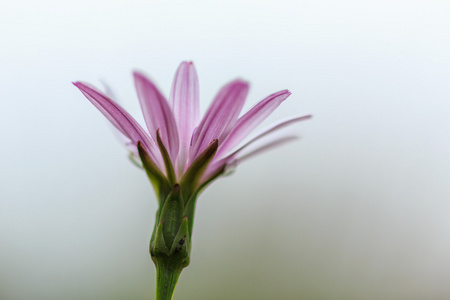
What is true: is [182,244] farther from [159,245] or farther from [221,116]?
[221,116]

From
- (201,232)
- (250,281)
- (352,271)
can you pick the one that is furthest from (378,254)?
(201,232)

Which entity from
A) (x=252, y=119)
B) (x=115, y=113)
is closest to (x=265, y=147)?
(x=252, y=119)

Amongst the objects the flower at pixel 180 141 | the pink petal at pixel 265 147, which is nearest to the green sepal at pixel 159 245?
the flower at pixel 180 141

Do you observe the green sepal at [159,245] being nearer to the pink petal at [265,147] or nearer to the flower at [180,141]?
the flower at [180,141]

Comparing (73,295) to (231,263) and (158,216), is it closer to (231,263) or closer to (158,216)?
(231,263)

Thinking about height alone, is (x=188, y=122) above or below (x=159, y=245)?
above

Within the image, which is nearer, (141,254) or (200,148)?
(200,148)

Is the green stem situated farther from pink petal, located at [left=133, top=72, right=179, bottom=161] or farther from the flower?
pink petal, located at [left=133, top=72, right=179, bottom=161]

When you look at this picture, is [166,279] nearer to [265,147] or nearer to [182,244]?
[182,244]
